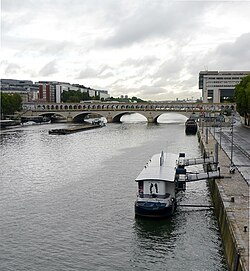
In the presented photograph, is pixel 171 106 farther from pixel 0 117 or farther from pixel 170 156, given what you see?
pixel 170 156

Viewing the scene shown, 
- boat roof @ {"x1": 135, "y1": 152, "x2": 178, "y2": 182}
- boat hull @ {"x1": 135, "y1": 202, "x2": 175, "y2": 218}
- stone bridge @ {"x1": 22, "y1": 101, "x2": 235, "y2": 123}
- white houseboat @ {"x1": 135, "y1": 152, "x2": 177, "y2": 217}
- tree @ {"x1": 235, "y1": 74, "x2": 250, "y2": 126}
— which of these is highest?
tree @ {"x1": 235, "y1": 74, "x2": 250, "y2": 126}

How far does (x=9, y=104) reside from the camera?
13738 cm

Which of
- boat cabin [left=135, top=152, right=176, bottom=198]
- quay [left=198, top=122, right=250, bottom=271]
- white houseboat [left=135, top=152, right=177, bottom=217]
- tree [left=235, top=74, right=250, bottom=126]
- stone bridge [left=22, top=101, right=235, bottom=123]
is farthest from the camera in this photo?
stone bridge [left=22, top=101, right=235, bottom=123]

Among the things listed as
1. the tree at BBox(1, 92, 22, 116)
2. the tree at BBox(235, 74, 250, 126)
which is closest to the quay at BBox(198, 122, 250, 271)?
the tree at BBox(235, 74, 250, 126)

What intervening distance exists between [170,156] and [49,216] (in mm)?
12117

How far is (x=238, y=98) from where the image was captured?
286ft

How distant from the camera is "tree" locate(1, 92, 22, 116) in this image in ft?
444

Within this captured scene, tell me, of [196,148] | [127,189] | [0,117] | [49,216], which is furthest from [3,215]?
[0,117]

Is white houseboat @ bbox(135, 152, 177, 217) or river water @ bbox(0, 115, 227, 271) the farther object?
white houseboat @ bbox(135, 152, 177, 217)

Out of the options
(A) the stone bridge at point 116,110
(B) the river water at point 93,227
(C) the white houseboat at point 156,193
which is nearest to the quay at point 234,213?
(B) the river water at point 93,227

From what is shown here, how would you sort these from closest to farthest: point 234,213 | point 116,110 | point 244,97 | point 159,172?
point 234,213 < point 159,172 < point 244,97 < point 116,110

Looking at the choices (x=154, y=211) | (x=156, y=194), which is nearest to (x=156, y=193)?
(x=156, y=194)

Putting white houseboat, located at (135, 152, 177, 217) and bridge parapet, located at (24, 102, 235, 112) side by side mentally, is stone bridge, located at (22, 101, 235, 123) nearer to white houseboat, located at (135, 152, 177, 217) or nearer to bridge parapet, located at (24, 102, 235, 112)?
bridge parapet, located at (24, 102, 235, 112)

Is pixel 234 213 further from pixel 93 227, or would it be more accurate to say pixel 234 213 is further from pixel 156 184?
pixel 93 227
